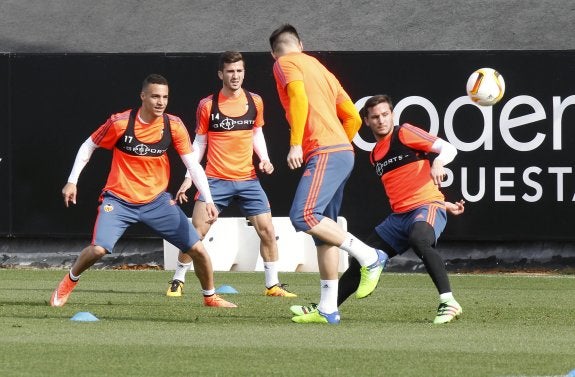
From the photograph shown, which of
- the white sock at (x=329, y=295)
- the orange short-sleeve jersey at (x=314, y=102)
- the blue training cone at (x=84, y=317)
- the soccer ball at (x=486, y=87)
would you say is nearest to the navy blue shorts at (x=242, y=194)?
the soccer ball at (x=486, y=87)

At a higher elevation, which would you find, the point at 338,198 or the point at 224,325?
the point at 338,198

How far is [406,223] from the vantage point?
427 inches

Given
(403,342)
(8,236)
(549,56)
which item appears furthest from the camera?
(8,236)

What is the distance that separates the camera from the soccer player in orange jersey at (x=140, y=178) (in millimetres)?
11930

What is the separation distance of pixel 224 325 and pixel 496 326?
2.06 meters

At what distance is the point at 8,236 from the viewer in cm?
1864

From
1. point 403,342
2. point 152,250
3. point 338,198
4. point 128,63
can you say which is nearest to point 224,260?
point 152,250

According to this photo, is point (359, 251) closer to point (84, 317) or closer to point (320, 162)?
point (320, 162)

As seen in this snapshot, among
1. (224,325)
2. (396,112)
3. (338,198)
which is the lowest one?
(224,325)

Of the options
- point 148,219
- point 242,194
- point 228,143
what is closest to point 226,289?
point 242,194

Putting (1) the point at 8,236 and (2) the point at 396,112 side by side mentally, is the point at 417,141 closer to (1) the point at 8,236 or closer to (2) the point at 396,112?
(2) the point at 396,112

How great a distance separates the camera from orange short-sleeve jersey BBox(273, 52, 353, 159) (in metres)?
10.4

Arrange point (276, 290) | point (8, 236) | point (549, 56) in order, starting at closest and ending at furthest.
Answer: point (276, 290), point (549, 56), point (8, 236)

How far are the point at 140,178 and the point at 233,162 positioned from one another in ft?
7.35
